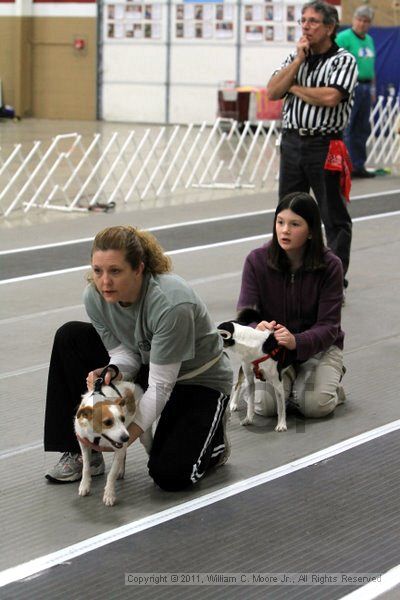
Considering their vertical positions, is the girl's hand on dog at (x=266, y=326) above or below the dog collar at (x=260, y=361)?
above

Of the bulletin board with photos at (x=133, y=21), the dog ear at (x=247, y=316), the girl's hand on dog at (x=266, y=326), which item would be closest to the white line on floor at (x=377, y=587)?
the girl's hand on dog at (x=266, y=326)

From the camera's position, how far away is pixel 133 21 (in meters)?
20.2

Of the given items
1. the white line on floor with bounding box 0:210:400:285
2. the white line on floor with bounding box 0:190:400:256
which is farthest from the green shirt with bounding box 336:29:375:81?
the white line on floor with bounding box 0:210:400:285

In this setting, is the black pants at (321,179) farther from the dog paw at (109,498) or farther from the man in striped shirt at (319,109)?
the dog paw at (109,498)

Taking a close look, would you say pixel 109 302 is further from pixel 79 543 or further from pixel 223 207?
pixel 223 207

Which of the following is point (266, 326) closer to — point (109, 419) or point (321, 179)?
point (109, 419)

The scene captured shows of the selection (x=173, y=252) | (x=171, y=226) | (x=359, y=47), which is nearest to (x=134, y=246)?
(x=173, y=252)

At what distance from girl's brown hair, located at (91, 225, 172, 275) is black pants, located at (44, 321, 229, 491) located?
1.11ft

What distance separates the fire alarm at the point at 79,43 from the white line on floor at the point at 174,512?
17551mm

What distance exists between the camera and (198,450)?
11.1 ft

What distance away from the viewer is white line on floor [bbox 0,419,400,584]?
286 centimetres

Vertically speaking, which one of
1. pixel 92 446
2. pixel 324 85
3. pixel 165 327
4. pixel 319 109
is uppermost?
pixel 324 85

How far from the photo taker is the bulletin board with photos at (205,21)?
1933 cm

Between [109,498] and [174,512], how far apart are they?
0.65ft
